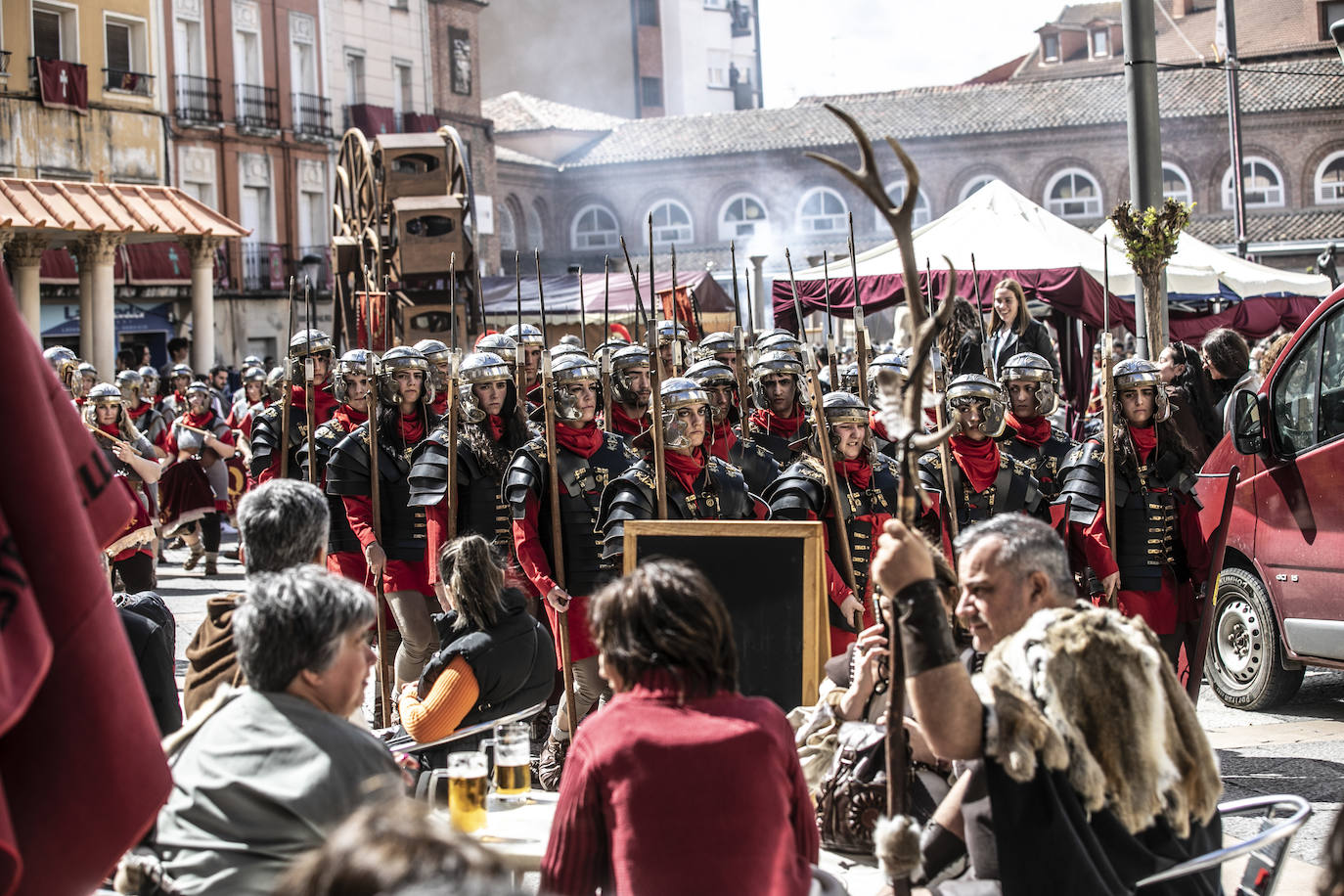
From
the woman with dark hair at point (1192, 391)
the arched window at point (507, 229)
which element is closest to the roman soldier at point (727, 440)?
the woman with dark hair at point (1192, 391)

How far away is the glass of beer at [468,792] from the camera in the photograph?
159 inches

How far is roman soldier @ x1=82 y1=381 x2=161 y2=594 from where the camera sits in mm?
9406

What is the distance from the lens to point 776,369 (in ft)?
27.0

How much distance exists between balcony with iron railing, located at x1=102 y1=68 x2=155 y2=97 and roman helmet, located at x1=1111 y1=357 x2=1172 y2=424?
30106 mm

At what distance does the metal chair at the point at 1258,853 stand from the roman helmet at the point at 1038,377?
3.87 meters

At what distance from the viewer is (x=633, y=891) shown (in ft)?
10.1

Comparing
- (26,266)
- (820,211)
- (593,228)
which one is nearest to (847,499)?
(26,266)

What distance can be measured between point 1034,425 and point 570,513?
2319 mm

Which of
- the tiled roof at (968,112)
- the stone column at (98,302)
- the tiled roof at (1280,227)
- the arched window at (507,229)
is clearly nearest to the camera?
the stone column at (98,302)

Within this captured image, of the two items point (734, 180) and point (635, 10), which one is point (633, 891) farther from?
point (635, 10)

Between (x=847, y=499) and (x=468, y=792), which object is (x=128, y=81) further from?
(x=468, y=792)

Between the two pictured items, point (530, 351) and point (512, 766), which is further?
point (530, 351)

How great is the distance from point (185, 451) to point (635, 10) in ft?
175

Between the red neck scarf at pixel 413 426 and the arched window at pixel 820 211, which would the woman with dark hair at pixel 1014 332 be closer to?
the red neck scarf at pixel 413 426
